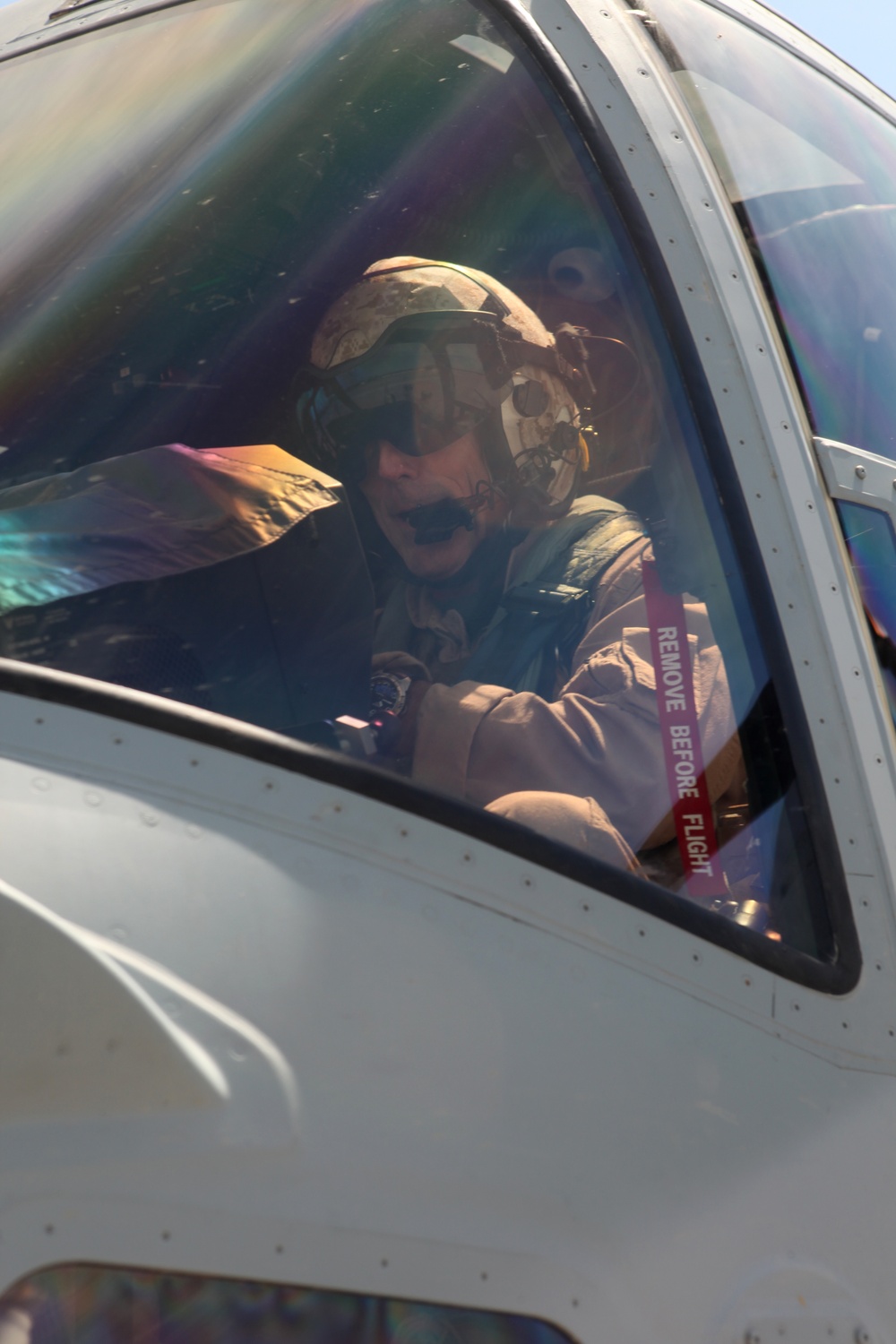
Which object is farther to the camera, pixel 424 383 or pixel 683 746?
pixel 424 383

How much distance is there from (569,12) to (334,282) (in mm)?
578

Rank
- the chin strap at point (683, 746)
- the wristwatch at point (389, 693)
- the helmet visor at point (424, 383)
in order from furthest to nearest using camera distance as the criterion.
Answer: the helmet visor at point (424, 383), the wristwatch at point (389, 693), the chin strap at point (683, 746)

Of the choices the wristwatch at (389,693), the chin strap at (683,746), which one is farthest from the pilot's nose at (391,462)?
the chin strap at (683,746)

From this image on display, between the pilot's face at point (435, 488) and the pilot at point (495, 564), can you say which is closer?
the pilot at point (495, 564)

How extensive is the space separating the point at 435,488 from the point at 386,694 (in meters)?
0.49

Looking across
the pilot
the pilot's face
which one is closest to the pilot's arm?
the pilot

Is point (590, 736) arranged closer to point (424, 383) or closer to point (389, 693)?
point (389, 693)

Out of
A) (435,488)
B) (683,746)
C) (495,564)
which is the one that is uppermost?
(435,488)

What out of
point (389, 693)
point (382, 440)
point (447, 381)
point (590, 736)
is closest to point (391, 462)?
point (382, 440)

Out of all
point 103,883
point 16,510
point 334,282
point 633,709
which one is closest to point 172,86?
point 334,282

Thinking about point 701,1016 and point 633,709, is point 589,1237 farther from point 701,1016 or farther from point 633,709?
point 633,709

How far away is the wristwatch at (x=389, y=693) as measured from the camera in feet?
4.50

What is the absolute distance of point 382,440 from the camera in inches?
69.7

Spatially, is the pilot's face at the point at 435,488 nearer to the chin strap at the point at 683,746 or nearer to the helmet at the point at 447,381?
the helmet at the point at 447,381
